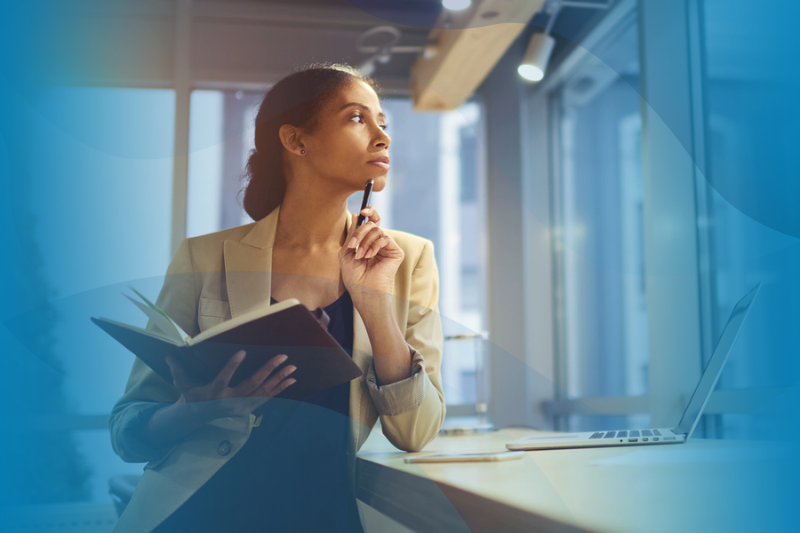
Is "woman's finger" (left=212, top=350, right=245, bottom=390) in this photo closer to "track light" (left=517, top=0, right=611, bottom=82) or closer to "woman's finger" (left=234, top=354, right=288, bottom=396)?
"woman's finger" (left=234, top=354, right=288, bottom=396)

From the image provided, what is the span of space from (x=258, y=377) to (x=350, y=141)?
428 mm

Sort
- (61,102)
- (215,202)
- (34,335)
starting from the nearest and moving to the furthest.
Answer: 1. (34,335)
2. (61,102)
3. (215,202)

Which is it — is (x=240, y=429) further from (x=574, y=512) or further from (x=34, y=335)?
(x=574, y=512)

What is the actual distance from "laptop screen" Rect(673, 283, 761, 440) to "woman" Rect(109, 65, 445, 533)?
36 cm

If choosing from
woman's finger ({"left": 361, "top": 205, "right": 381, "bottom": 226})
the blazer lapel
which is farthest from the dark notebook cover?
woman's finger ({"left": 361, "top": 205, "right": 381, "bottom": 226})

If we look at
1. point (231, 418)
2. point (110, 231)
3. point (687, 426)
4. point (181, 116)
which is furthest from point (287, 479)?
point (181, 116)

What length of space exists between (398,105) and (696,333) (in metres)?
1.74

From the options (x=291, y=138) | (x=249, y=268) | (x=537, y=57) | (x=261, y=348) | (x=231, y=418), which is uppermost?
(x=537, y=57)

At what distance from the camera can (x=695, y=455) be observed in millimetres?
674

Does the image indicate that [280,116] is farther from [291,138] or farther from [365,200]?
[365,200]

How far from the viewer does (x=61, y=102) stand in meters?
0.97

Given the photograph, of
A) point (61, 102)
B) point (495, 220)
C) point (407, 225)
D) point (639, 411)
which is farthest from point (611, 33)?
point (61, 102)

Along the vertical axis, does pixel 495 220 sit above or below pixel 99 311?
above

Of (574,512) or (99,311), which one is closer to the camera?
(574,512)
